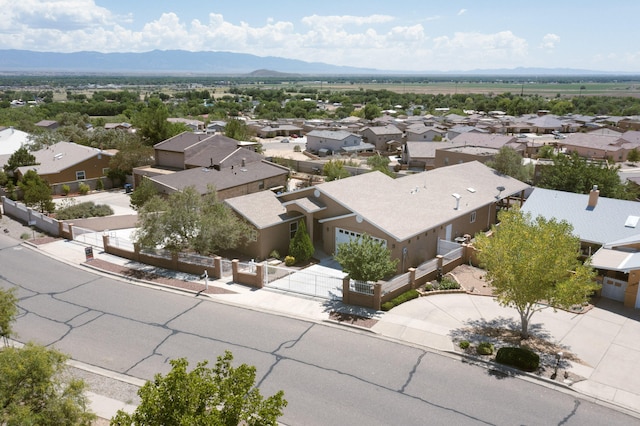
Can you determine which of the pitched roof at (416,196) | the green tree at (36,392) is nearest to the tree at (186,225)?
the pitched roof at (416,196)

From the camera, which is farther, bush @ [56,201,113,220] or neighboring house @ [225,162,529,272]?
bush @ [56,201,113,220]

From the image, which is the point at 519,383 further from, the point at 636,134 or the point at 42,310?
the point at 636,134

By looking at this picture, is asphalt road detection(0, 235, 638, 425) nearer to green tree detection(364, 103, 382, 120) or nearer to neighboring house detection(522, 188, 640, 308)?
neighboring house detection(522, 188, 640, 308)

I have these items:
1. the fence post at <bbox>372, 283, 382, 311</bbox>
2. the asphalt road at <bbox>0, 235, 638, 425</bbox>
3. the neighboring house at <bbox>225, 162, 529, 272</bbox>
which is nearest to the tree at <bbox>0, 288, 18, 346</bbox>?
the asphalt road at <bbox>0, 235, 638, 425</bbox>

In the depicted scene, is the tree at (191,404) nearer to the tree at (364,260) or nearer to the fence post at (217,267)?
the tree at (364,260)

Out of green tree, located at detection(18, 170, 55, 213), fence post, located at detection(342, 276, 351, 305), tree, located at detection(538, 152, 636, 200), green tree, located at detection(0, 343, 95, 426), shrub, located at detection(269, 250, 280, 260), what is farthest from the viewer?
tree, located at detection(538, 152, 636, 200)

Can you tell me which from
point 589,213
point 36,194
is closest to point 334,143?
point 36,194
